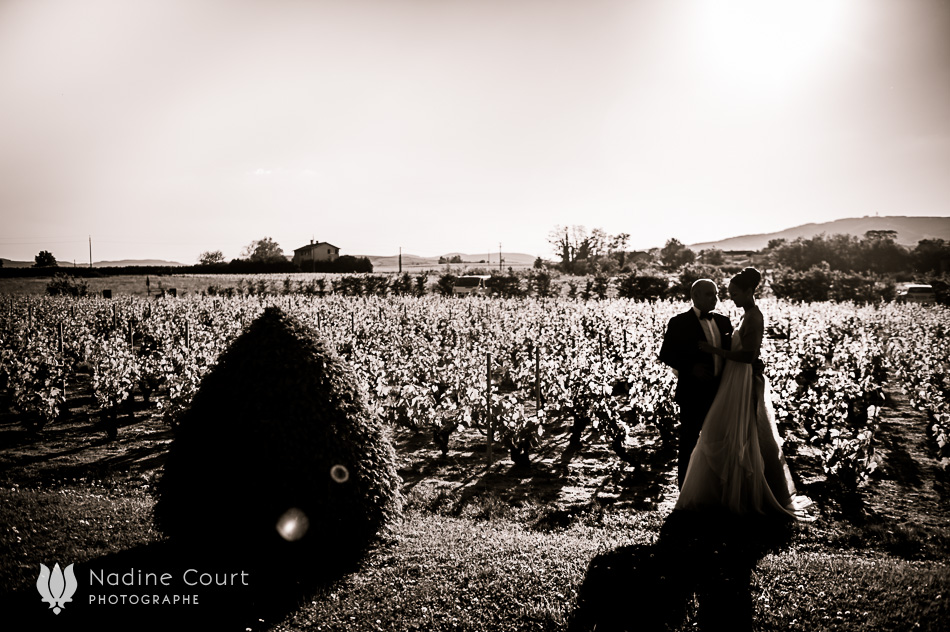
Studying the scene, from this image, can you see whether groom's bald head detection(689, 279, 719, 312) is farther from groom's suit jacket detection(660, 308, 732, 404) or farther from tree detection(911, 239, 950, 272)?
tree detection(911, 239, 950, 272)

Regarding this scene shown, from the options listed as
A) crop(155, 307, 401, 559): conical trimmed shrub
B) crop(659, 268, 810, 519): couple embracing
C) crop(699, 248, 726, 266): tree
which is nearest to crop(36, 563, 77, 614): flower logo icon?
crop(155, 307, 401, 559): conical trimmed shrub

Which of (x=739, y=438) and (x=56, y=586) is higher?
(x=739, y=438)

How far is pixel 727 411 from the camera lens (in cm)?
544

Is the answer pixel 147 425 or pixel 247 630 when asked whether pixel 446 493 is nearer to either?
pixel 247 630

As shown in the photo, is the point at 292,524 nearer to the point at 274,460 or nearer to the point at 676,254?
the point at 274,460

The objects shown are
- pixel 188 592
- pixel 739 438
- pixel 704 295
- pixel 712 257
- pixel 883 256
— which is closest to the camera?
pixel 188 592

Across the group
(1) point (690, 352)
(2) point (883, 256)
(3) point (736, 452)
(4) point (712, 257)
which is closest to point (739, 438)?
(3) point (736, 452)

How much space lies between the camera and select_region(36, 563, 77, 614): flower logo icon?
3959 millimetres

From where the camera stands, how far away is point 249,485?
4.09 meters

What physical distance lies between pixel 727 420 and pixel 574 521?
1982 millimetres

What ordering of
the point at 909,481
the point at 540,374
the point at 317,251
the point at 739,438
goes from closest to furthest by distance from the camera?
the point at 739,438, the point at 909,481, the point at 540,374, the point at 317,251

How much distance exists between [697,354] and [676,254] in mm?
95150

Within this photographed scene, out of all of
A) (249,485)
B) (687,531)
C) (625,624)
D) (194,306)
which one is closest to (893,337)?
(687,531)

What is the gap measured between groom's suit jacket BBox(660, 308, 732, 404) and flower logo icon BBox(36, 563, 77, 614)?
5.46 meters
